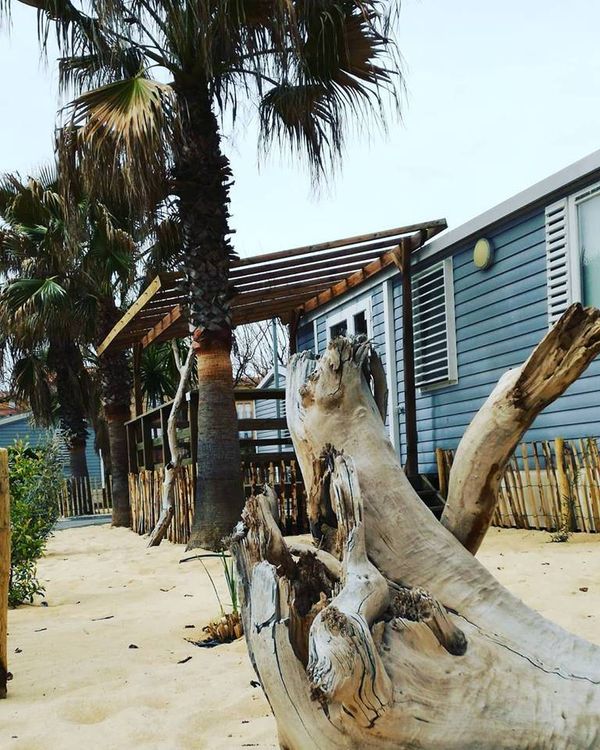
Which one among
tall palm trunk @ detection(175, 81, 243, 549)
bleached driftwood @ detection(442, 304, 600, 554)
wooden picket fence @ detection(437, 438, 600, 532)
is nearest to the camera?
bleached driftwood @ detection(442, 304, 600, 554)

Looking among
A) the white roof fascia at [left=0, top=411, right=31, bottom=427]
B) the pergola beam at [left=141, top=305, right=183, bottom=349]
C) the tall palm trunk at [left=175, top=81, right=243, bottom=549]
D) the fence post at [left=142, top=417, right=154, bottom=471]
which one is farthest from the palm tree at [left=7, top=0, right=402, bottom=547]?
the white roof fascia at [left=0, top=411, right=31, bottom=427]

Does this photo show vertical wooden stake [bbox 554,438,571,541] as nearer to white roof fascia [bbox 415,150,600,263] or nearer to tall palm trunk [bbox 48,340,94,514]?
white roof fascia [bbox 415,150,600,263]

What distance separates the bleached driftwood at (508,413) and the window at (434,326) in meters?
7.70

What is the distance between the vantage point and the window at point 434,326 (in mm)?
10352

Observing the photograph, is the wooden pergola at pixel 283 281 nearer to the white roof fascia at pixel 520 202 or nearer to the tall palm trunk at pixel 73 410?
the white roof fascia at pixel 520 202

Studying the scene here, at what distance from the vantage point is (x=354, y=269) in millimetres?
11156

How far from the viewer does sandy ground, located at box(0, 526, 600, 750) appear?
2.89m

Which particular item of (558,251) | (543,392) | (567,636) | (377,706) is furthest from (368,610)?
(558,251)

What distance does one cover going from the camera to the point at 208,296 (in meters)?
8.63

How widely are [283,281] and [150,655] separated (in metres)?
7.29

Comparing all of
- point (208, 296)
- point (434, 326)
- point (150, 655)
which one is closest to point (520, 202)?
point (434, 326)

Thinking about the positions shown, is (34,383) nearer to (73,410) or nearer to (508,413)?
(73,410)

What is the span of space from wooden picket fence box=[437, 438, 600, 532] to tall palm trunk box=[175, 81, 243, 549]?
3.07 m

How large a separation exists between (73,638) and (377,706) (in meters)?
3.21
